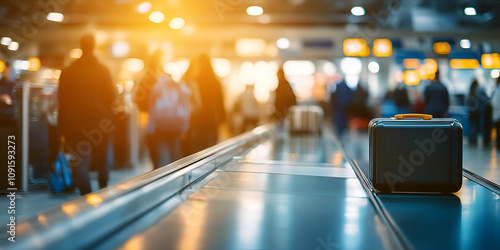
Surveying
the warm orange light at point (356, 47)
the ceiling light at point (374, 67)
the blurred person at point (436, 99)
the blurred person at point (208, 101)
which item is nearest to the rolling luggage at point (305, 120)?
the blurred person at point (436, 99)

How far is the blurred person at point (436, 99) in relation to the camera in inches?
419

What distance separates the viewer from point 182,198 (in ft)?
11.0

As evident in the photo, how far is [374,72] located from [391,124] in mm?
23584

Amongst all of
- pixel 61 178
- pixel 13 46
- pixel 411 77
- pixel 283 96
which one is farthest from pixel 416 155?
pixel 411 77

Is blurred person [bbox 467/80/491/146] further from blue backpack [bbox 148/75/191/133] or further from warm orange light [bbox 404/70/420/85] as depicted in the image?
warm orange light [bbox 404/70/420/85]

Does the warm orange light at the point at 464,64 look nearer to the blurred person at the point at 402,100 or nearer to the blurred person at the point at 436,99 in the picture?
the blurred person at the point at 402,100

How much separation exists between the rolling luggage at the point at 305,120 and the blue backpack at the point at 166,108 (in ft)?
22.3

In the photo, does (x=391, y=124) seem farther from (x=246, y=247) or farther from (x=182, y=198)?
(x=246, y=247)

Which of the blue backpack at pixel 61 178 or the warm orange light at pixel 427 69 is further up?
the warm orange light at pixel 427 69

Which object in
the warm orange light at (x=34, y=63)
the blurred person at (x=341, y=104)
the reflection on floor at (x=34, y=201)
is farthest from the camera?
the warm orange light at (x=34, y=63)

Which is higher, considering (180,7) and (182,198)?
(180,7)

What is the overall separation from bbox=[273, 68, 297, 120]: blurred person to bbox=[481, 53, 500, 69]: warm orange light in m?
11.4

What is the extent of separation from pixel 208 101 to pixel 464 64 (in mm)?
16465

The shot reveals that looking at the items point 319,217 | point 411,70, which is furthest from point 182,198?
point 411,70
